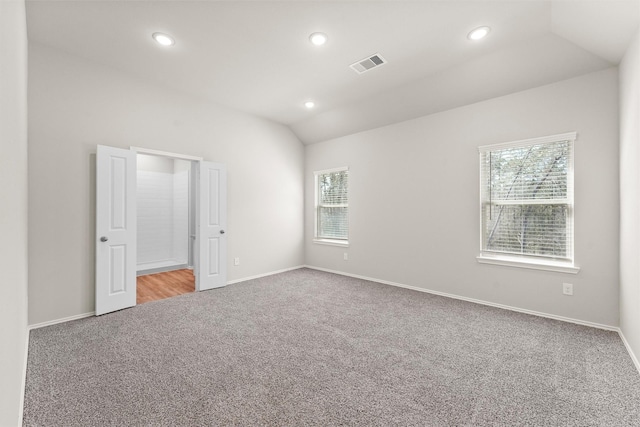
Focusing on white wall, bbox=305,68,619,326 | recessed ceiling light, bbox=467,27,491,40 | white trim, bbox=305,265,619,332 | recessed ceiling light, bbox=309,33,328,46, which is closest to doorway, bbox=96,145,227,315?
white wall, bbox=305,68,619,326

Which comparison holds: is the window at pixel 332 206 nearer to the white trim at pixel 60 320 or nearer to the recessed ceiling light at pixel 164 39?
the recessed ceiling light at pixel 164 39

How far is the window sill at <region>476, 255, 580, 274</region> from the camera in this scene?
3.08 metres

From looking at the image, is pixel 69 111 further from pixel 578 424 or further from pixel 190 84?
pixel 578 424

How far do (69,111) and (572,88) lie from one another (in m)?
5.58

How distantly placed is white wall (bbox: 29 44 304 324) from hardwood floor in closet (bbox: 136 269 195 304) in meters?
0.74

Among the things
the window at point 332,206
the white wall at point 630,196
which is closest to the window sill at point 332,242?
the window at point 332,206

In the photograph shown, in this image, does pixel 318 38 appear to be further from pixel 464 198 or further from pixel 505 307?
pixel 505 307

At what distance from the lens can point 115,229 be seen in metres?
3.41

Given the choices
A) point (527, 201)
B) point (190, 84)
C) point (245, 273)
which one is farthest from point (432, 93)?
point (245, 273)

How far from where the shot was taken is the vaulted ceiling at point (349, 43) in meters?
2.43

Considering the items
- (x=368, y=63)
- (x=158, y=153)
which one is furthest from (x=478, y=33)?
(x=158, y=153)

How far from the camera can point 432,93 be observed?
383 centimetres

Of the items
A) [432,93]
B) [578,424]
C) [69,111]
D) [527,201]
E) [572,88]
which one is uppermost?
[432,93]

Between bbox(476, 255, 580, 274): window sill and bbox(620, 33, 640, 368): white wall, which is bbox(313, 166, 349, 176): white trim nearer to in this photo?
bbox(476, 255, 580, 274): window sill
